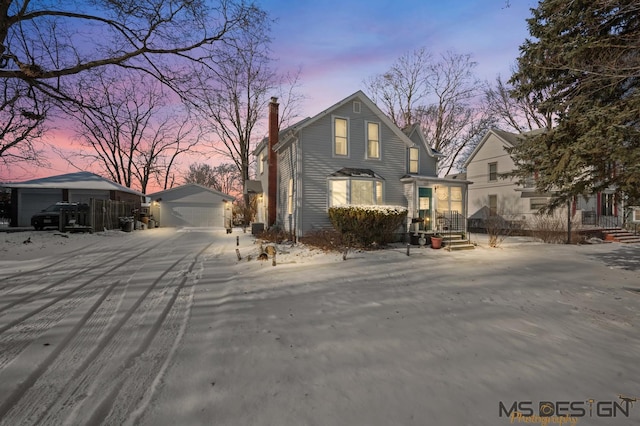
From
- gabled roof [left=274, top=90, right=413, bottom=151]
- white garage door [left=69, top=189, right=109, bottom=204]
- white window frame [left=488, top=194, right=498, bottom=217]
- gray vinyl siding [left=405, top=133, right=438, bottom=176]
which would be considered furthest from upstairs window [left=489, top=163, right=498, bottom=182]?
white garage door [left=69, top=189, right=109, bottom=204]

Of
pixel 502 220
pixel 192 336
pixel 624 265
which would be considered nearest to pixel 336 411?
pixel 192 336

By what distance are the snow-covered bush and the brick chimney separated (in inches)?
260

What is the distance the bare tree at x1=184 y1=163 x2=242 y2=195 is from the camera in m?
58.7

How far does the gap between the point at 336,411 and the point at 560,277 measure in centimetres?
821

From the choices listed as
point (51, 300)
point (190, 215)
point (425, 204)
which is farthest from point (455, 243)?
point (190, 215)

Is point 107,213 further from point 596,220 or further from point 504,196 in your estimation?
point 596,220

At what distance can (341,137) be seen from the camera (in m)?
14.3

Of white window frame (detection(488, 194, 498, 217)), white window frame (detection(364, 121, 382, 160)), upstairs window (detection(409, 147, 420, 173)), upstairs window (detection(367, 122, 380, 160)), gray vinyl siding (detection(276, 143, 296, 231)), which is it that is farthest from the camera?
white window frame (detection(488, 194, 498, 217))

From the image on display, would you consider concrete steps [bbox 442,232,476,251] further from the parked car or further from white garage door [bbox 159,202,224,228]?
white garage door [bbox 159,202,224,228]

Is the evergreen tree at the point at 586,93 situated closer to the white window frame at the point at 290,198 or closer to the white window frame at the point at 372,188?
the white window frame at the point at 372,188

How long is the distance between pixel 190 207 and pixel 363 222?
20.8 meters

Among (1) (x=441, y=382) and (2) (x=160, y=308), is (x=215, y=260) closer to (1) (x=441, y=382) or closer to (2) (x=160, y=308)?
(2) (x=160, y=308)

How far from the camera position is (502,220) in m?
21.6

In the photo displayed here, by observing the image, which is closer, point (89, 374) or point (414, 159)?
point (89, 374)
